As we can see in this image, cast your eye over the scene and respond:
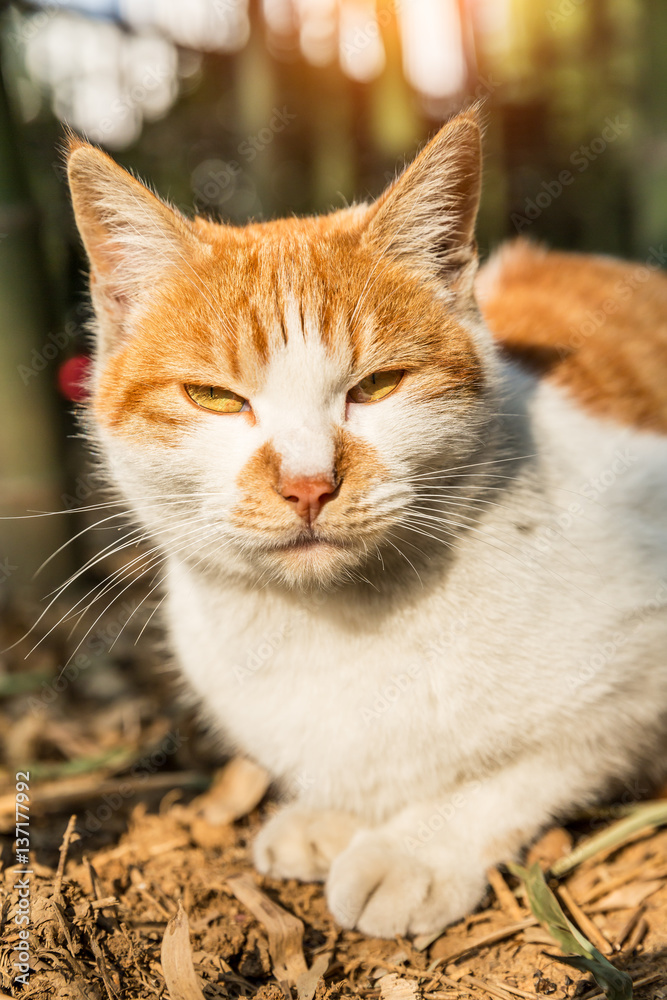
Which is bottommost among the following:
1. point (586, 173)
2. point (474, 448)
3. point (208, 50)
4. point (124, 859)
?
point (124, 859)

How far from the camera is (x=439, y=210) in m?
1.74

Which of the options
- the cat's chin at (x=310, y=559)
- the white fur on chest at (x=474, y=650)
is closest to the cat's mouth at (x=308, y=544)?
the cat's chin at (x=310, y=559)

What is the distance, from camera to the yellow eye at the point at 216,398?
1.59 metres

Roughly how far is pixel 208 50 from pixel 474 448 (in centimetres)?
371

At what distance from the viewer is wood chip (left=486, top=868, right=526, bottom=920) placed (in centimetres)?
177

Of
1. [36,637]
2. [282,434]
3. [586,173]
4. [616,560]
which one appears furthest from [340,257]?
[586,173]

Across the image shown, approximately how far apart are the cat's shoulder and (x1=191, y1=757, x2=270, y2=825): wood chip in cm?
153

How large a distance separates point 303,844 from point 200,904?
293 millimetres

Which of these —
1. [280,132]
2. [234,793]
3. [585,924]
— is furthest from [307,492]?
[280,132]

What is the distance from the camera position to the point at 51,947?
1.50 metres

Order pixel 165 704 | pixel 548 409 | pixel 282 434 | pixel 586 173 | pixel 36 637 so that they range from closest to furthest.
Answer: pixel 282 434 < pixel 548 409 < pixel 165 704 < pixel 36 637 < pixel 586 173

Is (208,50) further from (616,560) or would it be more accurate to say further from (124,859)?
(124,859)

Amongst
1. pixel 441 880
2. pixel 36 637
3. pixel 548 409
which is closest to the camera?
pixel 441 880

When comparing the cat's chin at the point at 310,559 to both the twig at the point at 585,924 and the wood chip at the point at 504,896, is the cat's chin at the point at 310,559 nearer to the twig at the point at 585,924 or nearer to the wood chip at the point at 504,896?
the wood chip at the point at 504,896
